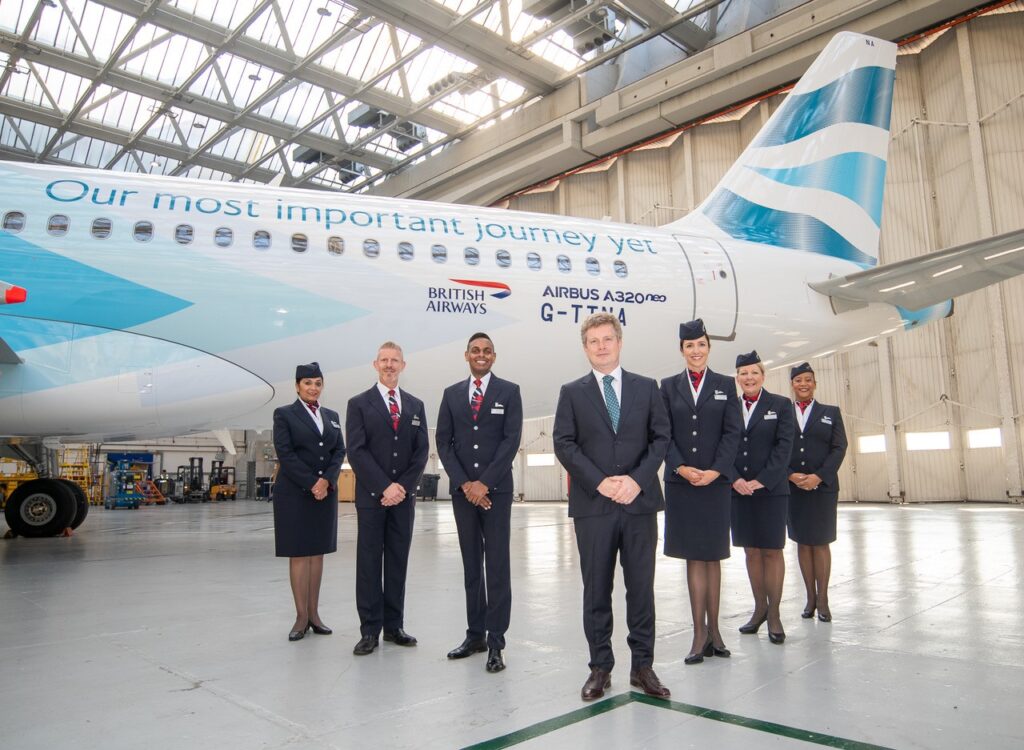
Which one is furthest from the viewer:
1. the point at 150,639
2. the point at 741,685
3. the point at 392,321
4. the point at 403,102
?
the point at 403,102

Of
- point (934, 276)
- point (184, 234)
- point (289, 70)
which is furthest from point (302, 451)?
point (289, 70)

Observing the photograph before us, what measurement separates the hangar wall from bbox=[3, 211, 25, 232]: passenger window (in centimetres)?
1636

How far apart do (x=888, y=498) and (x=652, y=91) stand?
46.0 feet

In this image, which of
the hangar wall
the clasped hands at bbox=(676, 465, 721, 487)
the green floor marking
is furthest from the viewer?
the hangar wall

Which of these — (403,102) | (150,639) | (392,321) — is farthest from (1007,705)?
(403,102)

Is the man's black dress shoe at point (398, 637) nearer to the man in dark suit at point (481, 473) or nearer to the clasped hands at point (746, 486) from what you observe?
the man in dark suit at point (481, 473)

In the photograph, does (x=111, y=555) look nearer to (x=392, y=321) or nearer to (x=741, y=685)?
(x=392, y=321)

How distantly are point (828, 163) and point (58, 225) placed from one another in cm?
1006

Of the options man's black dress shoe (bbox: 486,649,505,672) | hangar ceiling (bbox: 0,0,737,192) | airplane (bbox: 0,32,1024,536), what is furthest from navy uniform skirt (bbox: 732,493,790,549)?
hangar ceiling (bbox: 0,0,737,192)

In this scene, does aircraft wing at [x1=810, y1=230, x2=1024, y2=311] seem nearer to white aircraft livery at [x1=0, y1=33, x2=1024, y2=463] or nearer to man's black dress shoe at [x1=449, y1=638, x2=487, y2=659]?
white aircraft livery at [x1=0, y1=33, x2=1024, y2=463]

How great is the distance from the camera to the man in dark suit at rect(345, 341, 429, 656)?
4129 mm

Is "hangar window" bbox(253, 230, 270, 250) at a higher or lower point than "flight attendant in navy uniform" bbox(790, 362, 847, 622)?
higher

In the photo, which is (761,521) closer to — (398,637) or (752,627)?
(752,627)

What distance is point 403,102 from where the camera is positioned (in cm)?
2438
